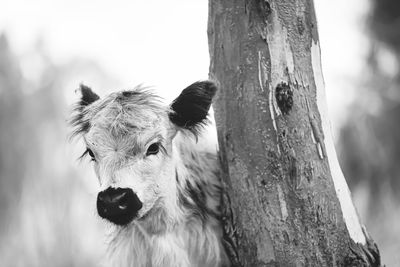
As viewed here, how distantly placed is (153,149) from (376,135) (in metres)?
13.3

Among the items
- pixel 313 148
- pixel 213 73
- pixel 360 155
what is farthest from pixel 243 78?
pixel 360 155

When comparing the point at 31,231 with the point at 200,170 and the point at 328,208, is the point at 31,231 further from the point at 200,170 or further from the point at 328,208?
the point at 328,208

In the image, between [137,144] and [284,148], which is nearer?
[284,148]

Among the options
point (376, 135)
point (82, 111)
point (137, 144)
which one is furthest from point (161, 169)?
point (376, 135)

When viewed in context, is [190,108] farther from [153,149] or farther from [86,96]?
[86,96]

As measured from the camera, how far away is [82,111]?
220 inches

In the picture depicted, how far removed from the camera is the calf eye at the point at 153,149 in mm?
4984

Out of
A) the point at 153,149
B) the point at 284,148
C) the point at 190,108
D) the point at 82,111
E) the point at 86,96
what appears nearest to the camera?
the point at 284,148

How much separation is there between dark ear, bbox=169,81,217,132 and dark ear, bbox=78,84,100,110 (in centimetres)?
95

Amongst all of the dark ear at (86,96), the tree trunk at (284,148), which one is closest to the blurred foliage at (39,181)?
the dark ear at (86,96)

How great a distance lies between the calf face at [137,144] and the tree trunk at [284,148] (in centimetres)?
50

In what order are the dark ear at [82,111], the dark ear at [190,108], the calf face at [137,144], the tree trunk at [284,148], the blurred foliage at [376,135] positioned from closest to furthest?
the tree trunk at [284,148] < the calf face at [137,144] < the dark ear at [190,108] < the dark ear at [82,111] < the blurred foliage at [376,135]

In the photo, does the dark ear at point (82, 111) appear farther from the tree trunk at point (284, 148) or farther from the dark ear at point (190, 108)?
the tree trunk at point (284, 148)

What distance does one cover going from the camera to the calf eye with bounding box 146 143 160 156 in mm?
4984
